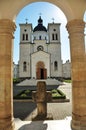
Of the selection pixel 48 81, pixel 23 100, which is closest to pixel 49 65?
pixel 48 81

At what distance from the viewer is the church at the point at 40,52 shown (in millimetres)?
48062

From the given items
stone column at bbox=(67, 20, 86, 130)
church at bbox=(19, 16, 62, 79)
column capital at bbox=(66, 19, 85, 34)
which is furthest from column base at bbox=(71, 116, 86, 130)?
church at bbox=(19, 16, 62, 79)

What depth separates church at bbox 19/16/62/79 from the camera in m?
48.1

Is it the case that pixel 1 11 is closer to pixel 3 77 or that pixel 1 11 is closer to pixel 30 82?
pixel 3 77

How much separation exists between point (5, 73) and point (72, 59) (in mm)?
2345

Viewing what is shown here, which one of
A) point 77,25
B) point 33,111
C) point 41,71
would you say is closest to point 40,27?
point 41,71

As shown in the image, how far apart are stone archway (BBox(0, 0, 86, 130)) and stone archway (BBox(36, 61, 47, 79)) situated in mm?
37683

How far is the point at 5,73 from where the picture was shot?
577 centimetres

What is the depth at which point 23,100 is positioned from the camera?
52.5 ft

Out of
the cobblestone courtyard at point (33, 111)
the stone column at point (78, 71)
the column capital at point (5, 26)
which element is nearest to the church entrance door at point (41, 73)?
the cobblestone courtyard at point (33, 111)

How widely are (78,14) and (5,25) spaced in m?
2.56

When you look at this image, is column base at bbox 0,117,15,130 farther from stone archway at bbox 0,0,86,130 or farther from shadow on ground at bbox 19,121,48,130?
shadow on ground at bbox 19,121,48,130

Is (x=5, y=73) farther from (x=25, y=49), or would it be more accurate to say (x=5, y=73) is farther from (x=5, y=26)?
(x=25, y=49)

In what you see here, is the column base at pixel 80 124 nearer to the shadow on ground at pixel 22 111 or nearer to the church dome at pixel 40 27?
the shadow on ground at pixel 22 111
